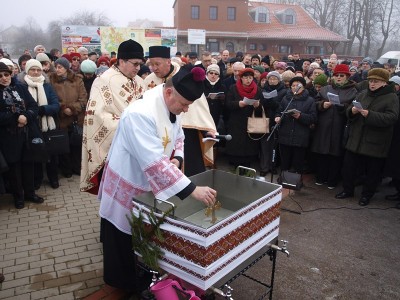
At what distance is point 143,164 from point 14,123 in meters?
3.14

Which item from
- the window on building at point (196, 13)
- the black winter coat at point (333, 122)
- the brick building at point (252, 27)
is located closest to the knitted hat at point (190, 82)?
the black winter coat at point (333, 122)

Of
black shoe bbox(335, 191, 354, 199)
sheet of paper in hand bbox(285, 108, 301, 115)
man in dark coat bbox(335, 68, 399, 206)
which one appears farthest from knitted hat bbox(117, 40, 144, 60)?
black shoe bbox(335, 191, 354, 199)

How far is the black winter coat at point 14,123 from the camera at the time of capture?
4582 millimetres

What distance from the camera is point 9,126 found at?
468 centimetres

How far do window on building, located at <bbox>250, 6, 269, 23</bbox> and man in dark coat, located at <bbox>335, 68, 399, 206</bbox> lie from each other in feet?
120

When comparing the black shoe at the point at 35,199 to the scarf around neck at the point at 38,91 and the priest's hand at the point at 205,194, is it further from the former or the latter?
the priest's hand at the point at 205,194

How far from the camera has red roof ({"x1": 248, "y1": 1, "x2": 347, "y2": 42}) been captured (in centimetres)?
3762

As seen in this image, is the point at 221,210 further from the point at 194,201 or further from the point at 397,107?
the point at 397,107

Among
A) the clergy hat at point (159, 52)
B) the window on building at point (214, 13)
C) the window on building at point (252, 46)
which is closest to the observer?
the clergy hat at point (159, 52)

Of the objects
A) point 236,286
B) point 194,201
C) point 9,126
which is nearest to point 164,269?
point 194,201

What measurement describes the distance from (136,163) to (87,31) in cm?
2131

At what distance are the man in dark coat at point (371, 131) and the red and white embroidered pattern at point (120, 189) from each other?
3.53m

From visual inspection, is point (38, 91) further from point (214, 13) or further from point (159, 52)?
point (214, 13)

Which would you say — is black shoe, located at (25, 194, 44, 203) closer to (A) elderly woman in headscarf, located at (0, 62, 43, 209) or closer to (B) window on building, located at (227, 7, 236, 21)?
(A) elderly woman in headscarf, located at (0, 62, 43, 209)
